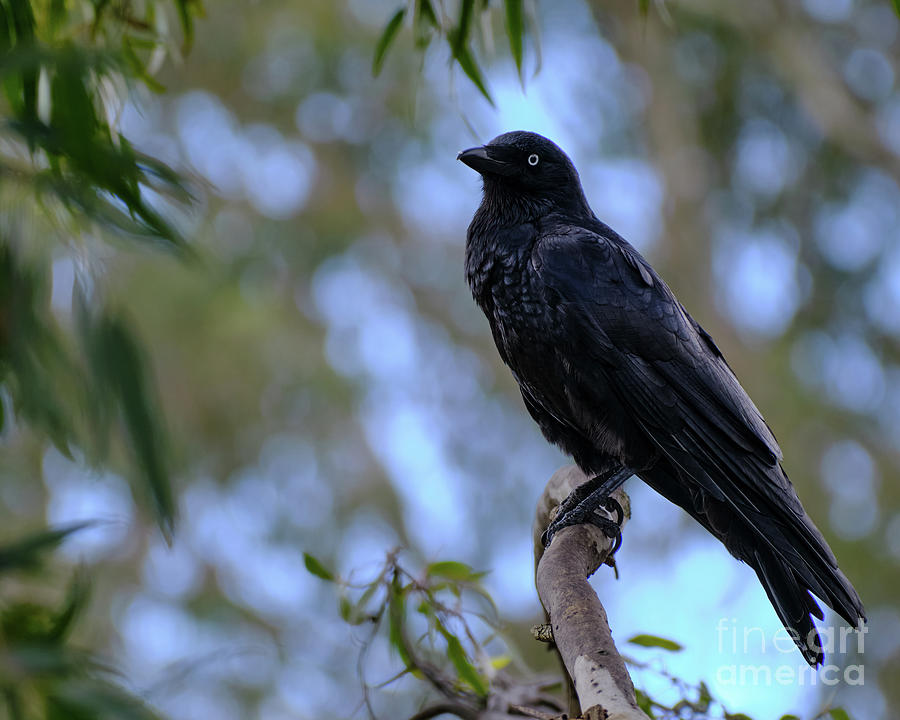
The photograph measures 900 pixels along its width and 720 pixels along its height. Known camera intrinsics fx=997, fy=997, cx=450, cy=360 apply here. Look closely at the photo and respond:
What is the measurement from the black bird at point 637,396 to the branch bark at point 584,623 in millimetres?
172

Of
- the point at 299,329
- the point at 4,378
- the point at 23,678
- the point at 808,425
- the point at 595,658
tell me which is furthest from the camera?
the point at 299,329

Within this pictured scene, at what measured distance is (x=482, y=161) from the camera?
135 inches

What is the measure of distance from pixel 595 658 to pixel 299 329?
24.2 feet

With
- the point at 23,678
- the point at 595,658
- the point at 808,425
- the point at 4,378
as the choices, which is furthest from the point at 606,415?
the point at 808,425

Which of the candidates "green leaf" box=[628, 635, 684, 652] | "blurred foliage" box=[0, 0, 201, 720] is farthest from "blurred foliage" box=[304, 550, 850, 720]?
"blurred foliage" box=[0, 0, 201, 720]

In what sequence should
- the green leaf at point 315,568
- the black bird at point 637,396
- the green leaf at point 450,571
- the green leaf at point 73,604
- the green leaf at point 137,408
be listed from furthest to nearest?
the black bird at point 637,396 < the green leaf at point 450,571 < the green leaf at point 315,568 < the green leaf at point 73,604 < the green leaf at point 137,408

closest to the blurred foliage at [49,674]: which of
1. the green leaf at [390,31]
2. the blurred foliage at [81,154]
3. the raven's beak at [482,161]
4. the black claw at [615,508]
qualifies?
the blurred foliage at [81,154]

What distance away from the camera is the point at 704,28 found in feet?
28.0

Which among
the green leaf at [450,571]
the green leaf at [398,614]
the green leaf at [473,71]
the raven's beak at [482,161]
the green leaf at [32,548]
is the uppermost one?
the raven's beak at [482,161]

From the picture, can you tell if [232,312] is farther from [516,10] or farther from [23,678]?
[23,678]

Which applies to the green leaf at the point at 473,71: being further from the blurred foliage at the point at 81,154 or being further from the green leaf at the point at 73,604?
the green leaf at the point at 73,604

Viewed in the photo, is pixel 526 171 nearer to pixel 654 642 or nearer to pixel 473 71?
pixel 473 71

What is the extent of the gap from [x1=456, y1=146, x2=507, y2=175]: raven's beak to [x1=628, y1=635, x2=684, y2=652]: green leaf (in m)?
1.63

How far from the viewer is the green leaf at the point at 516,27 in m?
2.14
